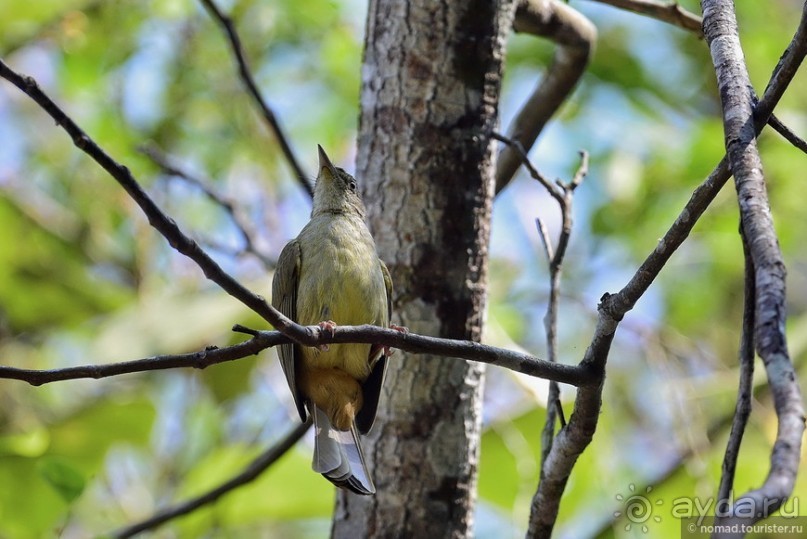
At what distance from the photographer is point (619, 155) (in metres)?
5.93

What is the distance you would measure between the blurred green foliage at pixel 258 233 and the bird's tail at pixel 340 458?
46.8 inches

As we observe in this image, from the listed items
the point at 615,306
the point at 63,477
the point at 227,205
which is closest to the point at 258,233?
the point at 227,205

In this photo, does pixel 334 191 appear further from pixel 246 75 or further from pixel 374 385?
pixel 374 385

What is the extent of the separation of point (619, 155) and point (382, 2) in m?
3.05

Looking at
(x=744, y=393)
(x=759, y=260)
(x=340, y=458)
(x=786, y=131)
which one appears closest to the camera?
(x=759, y=260)

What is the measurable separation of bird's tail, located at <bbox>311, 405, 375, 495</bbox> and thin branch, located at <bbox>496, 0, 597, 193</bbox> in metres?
1.22

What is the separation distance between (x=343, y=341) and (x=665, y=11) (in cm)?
216

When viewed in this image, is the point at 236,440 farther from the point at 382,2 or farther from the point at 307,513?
the point at 382,2

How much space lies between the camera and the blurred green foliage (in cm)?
484

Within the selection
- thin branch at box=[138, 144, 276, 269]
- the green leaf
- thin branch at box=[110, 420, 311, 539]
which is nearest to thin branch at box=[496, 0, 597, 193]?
thin branch at box=[138, 144, 276, 269]

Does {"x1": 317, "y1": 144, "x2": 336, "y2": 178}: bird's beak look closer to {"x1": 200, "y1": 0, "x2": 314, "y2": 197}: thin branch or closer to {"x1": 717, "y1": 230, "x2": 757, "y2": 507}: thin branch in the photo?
{"x1": 200, "y1": 0, "x2": 314, "y2": 197}: thin branch

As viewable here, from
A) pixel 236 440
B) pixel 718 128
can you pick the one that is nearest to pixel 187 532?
pixel 236 440

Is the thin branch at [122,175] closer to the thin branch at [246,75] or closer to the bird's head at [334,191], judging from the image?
the bird's head at [334,191]

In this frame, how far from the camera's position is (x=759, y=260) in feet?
4.71
